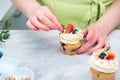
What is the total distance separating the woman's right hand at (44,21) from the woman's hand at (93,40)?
11cm

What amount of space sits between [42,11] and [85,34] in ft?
0.66

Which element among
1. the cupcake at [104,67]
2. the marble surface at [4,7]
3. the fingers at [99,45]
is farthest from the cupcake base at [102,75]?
the marble surface at [4,7]

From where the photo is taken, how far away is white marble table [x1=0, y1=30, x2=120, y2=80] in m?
1.01

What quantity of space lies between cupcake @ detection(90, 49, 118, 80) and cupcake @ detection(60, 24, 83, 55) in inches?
6.8

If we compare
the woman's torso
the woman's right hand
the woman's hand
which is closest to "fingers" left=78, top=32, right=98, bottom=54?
the woman's hand

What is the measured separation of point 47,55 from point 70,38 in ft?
0.38

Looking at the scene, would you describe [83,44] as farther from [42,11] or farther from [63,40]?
[42,11]

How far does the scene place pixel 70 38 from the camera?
1095 mm

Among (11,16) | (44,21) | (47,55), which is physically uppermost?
(44,21)

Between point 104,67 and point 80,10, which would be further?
point 80,10

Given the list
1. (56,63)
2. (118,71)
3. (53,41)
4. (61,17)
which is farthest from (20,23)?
(118,71)

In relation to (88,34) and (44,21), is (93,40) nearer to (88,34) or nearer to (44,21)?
(88,34)

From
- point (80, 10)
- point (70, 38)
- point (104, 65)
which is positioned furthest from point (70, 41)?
point (80, 10)

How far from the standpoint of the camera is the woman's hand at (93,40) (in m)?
1.12
